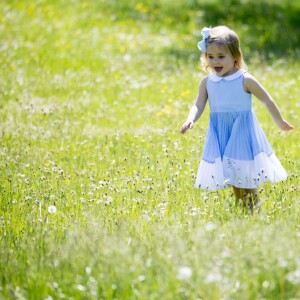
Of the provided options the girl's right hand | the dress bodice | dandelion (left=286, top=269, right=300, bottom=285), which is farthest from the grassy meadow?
the dress bodice

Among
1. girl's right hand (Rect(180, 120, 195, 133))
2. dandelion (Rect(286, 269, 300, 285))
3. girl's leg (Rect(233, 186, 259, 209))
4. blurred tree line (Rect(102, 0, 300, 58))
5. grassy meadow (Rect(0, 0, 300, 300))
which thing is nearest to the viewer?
dandelion (Rect(286, 269, 300, 285))

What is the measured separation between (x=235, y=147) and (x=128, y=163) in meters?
1.71

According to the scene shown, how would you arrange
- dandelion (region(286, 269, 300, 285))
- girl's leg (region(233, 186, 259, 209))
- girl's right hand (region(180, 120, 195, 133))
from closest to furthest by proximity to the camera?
dandelion (region(286, 269, 300, 285)) < girl's right hand (region(180, 120, 195, 133)) < girl's leg (region(233, 186, 259, 209))

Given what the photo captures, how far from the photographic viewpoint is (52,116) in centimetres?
902

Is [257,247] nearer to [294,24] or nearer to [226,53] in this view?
[226,53]

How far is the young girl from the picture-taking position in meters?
5.94

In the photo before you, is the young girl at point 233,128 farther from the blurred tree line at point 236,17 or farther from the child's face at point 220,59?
the blurred tree line at point 236,17

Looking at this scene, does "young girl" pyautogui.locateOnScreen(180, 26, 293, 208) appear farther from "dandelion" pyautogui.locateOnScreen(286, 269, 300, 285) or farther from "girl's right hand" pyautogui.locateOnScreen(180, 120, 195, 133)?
"dandelion" pyautogui.locateOnScreen(286, 269, 300, 285)

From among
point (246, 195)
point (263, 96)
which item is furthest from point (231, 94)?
point (246, 195)

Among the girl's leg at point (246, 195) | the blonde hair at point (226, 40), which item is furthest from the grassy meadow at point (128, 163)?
the blonde hair at point (226, 40)

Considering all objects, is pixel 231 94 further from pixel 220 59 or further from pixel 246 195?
pixel 246 195

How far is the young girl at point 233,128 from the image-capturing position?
594 cm

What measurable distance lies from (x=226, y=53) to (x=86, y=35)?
8.17 m

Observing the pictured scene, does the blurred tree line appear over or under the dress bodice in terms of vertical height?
under
